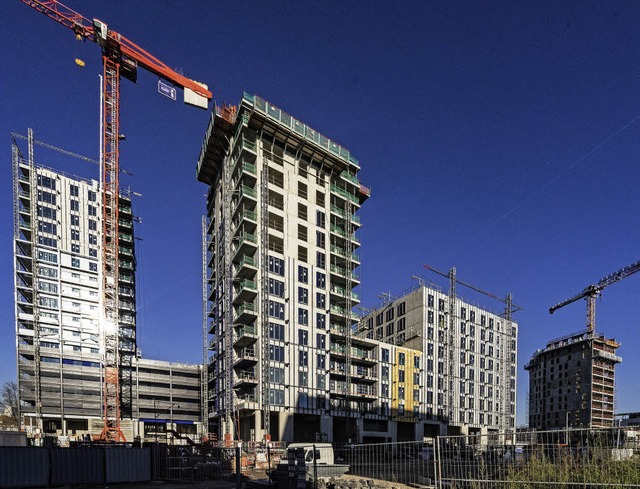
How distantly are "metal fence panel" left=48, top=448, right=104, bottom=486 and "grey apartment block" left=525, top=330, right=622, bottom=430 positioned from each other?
138330 mm

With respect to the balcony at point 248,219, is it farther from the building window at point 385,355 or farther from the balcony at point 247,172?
the building window at point 385,355

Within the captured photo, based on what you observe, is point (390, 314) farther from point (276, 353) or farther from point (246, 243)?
point (246, 243)

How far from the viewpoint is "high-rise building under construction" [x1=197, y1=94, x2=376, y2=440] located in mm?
52625

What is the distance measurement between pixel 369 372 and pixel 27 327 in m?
64.4

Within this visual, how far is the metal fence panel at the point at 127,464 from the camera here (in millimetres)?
19391

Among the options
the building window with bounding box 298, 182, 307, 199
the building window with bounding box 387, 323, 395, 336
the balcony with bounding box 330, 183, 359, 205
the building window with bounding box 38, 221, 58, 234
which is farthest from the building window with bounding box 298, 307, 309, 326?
the building window with bounding box 38, 221, 58, 234

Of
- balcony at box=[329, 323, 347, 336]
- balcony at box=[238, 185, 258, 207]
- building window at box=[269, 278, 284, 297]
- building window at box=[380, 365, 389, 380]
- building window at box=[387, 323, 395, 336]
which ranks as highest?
balcony at box=[238, 185, 258, 207]

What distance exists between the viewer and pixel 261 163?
2255 inches

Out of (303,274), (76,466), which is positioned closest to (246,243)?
(303,274)

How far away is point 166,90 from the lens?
68.7 metres

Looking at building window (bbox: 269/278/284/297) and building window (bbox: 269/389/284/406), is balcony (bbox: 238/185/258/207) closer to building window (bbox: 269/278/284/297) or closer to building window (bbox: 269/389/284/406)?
building window (bbox: 269/278/284/297)

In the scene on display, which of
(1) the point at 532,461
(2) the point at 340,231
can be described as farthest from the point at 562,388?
(1) the point at 532,461

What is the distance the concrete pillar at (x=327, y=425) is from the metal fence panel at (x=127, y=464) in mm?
38637

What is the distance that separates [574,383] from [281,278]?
12112 centimetres
